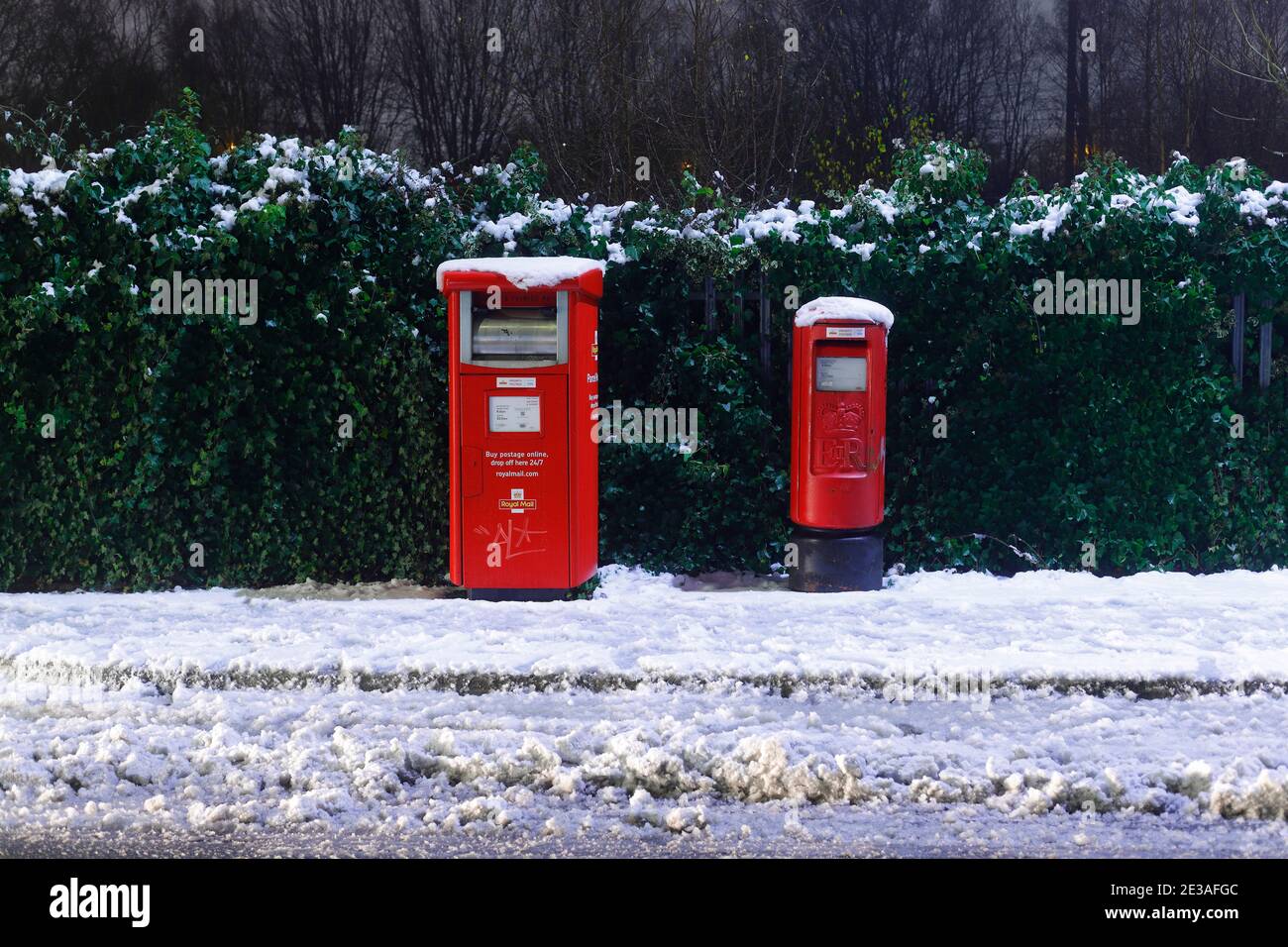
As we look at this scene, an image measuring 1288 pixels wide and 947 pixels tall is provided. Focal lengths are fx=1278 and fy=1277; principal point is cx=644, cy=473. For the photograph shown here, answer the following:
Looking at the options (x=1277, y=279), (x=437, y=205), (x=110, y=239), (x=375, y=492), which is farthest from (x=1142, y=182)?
(x=110, y=239)

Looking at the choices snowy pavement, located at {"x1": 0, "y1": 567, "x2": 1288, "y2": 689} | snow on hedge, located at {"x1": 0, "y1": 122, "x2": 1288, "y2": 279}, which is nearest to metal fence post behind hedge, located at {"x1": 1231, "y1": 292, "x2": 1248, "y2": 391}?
snow on hedge, located at {"x1": 0, "y1": 122, "x2": 1288, "y2": 279}

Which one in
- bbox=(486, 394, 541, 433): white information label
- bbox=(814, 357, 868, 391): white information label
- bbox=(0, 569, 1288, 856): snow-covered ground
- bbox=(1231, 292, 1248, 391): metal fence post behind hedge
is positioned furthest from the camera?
bbox=(1231, 292, 1248, 391): metal fence post behind hedge

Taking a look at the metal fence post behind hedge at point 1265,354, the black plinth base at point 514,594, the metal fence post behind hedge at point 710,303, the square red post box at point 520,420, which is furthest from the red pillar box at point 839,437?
the metal fence post behind hedge at point 1265,354

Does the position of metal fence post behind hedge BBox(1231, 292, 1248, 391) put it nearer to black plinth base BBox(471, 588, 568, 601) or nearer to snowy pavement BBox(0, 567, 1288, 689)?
snowy pavement BBox(0, 567, 1288, 689)

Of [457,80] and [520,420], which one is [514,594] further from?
[457,80]

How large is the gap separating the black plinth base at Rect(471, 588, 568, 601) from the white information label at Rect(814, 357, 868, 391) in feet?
6.37

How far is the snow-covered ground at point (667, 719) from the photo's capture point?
4.19m

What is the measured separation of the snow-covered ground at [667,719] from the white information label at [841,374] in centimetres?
125

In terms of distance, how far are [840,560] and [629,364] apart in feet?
5.95

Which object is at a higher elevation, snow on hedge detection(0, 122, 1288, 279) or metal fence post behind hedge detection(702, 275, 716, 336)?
snow on hedge detection(0, 122, 1288, 279)

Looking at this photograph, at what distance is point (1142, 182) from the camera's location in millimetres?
8078

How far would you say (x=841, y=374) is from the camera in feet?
24.5

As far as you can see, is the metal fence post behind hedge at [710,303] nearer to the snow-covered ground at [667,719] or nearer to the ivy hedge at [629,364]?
the ivy hedge at [629,364]

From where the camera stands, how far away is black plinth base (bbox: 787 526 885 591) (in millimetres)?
7711
